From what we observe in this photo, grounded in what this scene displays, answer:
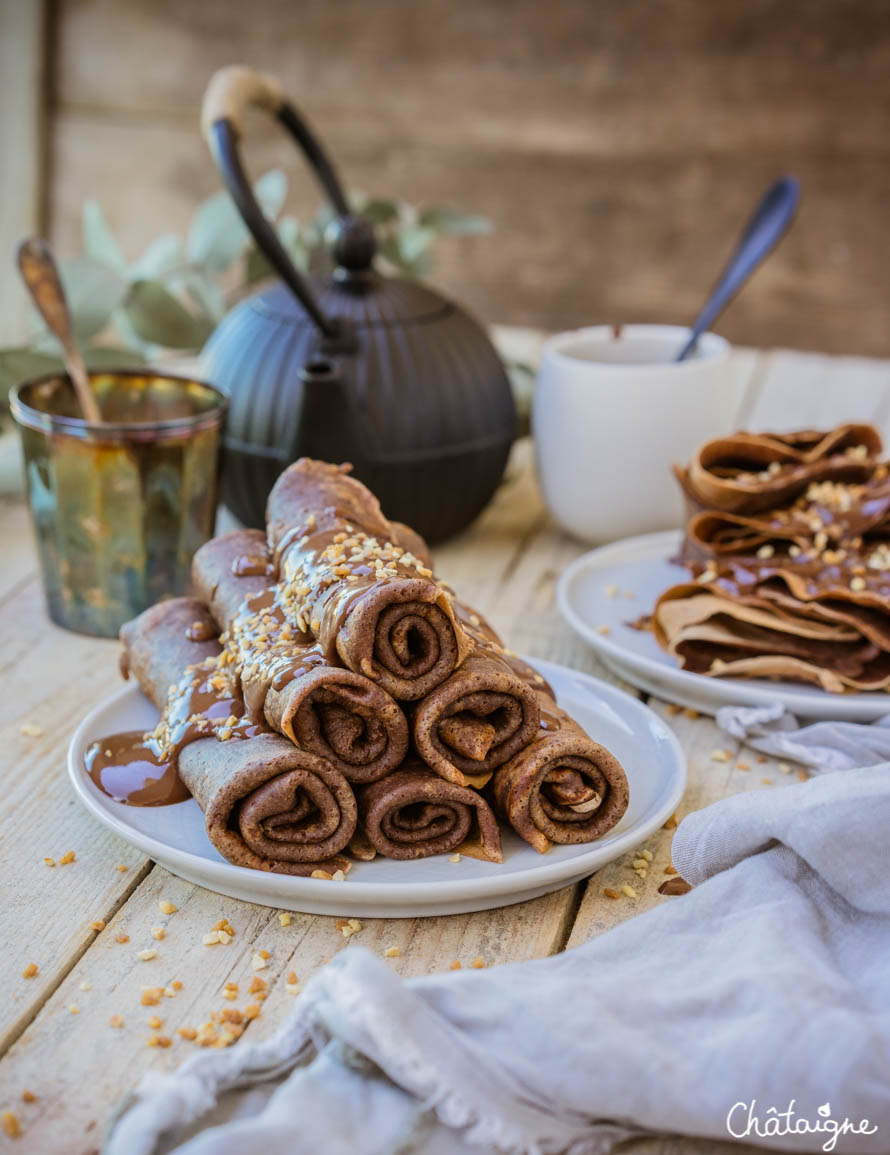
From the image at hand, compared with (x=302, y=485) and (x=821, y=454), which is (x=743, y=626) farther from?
(x=302, y=485)

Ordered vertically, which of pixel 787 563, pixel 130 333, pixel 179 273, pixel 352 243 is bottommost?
pixel 130 333

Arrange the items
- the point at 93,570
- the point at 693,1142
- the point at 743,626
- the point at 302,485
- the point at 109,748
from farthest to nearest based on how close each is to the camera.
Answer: the point at 93,570
the point at 743,626
the point at 302,485
the point at 109,748
the point at 693,1142

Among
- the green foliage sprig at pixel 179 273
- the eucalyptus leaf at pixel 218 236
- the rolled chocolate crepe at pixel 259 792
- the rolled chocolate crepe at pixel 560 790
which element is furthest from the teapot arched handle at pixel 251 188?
the rolled chocolate crepe at pixel 560 790

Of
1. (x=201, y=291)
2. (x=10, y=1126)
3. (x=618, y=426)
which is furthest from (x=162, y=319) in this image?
(x=10, y=1126)

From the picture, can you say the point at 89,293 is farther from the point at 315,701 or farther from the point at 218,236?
the point at 315,701

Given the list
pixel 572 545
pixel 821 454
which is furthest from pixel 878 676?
pixel 572 545

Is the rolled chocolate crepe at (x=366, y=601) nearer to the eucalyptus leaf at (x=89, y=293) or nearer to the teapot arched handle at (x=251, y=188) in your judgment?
the teapot arched handle at (x=251, y=188)

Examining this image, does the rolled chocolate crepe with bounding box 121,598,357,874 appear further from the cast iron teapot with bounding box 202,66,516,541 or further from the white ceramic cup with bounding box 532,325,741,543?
A: the white ceramic cup with bounding box 532,325,741,543
